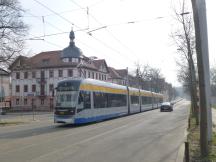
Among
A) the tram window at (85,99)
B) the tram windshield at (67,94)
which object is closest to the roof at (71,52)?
the tram window at (85,99)

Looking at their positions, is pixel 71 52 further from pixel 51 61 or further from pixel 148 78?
pixel 148 78

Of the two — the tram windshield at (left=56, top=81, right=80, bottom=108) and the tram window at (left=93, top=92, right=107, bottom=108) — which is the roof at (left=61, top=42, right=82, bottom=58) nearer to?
the tram window at (left=93, top=92, right=107, bottom=108)

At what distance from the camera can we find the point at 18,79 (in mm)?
84125

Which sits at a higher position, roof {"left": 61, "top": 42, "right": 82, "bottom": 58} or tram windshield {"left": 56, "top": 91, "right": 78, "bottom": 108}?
roof {"left": 61, "top": 42, "right": 82, "bottom": 58}

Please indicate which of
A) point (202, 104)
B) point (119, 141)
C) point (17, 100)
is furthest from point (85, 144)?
point (17, 100)

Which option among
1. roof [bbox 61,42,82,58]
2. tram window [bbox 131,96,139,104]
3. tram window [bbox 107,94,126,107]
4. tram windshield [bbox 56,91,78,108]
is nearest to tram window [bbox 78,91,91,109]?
tram windshield [bbox 56,91,78,108]

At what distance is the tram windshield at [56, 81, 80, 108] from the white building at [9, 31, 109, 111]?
167 ft

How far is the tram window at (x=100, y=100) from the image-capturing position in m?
25.7

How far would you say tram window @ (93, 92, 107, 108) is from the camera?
25656 millimetres

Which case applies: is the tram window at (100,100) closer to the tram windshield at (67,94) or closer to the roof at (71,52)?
the tram windshield at (67,94)

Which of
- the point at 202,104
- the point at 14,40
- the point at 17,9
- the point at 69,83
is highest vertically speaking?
the point at 17,9

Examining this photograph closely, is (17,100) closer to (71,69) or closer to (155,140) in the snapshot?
(71,69)

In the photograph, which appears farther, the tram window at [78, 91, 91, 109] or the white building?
the white building

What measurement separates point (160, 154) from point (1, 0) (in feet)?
76.8
